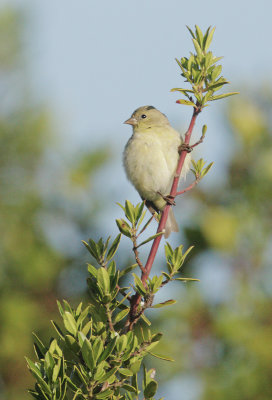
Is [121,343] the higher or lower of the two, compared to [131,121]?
lower

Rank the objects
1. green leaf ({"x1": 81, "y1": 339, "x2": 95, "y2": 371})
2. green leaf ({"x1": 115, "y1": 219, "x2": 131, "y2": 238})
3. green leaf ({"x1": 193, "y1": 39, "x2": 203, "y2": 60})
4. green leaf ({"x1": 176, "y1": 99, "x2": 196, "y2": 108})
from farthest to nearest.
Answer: green leaf ({"x1": 193, "y1": 39, "x2": 203, "y2": 60}) → green leaf ({"x1": 176, "y1": 99, "x2": 196, "y2": 108}) → green leaf ({"x1": 115, "y1": 219, "x2": 131, "y2": 238}) → green leaf ({"x1": 81, "y1": 339, "x2": 95, "y2": 371})

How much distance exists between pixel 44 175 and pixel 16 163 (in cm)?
45

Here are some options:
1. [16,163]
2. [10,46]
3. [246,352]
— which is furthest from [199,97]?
[10,46]

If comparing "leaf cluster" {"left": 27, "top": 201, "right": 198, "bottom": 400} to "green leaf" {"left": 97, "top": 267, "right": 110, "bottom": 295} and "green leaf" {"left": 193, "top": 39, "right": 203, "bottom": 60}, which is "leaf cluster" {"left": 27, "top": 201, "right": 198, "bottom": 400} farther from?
"green leaf" {"left": 193, "top": 39, "right": 203, "bottom": 60}

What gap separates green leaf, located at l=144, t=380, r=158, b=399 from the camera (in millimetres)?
1685

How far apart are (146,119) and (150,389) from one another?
3398mm

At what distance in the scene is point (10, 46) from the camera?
849 cm

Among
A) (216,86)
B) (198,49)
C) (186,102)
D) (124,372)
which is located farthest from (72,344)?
(198,49)

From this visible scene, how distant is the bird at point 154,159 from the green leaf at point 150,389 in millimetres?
2343

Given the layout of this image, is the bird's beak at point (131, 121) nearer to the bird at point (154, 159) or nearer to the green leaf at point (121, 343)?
the bird at point (154, 159)

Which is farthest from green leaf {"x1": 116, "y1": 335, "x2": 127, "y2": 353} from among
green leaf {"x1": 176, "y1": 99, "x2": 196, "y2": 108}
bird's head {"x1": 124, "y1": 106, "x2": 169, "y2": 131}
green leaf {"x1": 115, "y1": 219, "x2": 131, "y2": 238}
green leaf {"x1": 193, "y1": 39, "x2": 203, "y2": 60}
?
bird's head {"x1": 124, "y1": 106, "x2": 169, "y2": 131}

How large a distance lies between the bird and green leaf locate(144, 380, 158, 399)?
7.69 feet

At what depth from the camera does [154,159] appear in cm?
418

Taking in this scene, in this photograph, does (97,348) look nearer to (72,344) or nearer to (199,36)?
(72,344)
